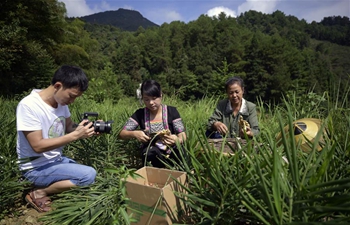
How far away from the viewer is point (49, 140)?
1934 mm

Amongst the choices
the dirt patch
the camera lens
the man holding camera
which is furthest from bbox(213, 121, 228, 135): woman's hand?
the dirt patch

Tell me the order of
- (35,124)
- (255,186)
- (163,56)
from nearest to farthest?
(255,186) → (35,124) → (163,56)

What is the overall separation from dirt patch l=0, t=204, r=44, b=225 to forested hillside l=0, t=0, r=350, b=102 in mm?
3694

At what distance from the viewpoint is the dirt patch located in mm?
1921

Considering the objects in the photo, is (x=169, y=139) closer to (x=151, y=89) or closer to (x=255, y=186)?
(x=151, y=89)

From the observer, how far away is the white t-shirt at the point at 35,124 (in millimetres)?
1900

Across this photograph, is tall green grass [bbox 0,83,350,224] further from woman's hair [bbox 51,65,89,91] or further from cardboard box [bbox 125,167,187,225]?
woman's hair [bbox 51,65,89,91]

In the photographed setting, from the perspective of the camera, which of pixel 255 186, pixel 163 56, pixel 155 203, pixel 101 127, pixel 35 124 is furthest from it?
pixel 163 56

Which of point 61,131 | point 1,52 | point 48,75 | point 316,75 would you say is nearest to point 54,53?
point 48,75

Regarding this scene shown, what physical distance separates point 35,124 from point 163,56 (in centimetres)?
5864

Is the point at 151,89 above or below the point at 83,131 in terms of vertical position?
above

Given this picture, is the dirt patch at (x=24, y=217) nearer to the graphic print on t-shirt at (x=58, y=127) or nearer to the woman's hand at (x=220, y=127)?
the graphic print on t-shirt at (x=58, y=127)

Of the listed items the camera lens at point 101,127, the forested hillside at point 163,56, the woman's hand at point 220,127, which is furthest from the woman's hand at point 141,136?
the forested hillside at point 163,56

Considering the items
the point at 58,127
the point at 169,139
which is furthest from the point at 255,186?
the point at 58,127
